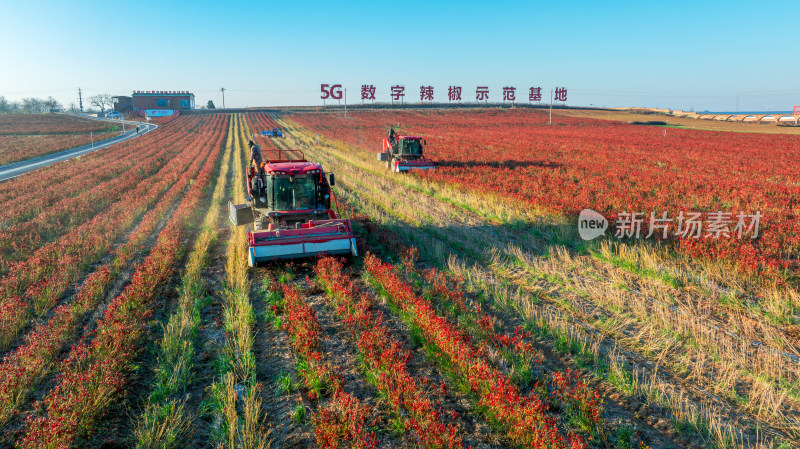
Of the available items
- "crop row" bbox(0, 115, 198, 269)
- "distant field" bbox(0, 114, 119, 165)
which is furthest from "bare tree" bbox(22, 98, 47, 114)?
"crop row" bbox(0, 115, 198, 269)

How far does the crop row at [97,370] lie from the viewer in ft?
14.3

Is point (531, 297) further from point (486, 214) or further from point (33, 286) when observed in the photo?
point (33, 286)

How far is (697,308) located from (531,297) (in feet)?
9.30

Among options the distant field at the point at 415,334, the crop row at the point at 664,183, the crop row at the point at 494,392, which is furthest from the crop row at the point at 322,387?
the crop row at the point at 664,183

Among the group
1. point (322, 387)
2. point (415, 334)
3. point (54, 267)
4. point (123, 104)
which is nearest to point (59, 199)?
point (54, 267)

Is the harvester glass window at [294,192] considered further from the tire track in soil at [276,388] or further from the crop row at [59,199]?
the crop row at [59,199]

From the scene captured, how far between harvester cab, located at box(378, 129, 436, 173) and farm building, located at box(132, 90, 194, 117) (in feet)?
309

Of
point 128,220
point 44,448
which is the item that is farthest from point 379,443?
point 128,220

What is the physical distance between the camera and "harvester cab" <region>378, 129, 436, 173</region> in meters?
23.5

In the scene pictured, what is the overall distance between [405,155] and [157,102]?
99606 millimetres

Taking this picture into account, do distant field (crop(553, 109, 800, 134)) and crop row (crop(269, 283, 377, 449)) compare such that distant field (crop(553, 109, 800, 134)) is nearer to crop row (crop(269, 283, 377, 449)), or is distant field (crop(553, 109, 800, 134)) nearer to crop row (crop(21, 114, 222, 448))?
crop row (crop(269, 283, 377, 449))

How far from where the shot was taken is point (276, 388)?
5676 mm

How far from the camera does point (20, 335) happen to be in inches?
272

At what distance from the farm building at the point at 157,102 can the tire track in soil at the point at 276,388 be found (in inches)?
4325
